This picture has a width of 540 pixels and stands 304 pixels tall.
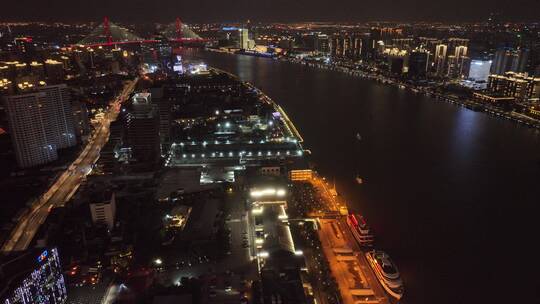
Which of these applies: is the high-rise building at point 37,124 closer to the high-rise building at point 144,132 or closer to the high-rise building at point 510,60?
the high-rise building at point 144,132

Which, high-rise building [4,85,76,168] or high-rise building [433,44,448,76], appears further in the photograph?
high-rise building [433,44,448,76]

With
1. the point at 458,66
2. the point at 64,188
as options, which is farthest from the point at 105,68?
the point at 458,66

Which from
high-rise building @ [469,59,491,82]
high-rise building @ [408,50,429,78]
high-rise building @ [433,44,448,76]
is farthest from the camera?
high-rise building @ [433,44,448,76]

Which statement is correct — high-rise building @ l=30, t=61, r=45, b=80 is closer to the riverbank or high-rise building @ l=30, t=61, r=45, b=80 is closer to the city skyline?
the city skyline

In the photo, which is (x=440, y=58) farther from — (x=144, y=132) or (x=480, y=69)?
(x=144, y=132)

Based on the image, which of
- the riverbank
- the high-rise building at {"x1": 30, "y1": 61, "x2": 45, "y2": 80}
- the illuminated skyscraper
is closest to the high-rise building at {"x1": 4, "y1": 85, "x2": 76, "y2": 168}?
the high-rise building at {"x1": 30, "y1": 61, "x2": 45, "y2": 80}

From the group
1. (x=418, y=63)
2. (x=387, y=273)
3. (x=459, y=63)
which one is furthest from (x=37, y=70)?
(x=459, y=63)
